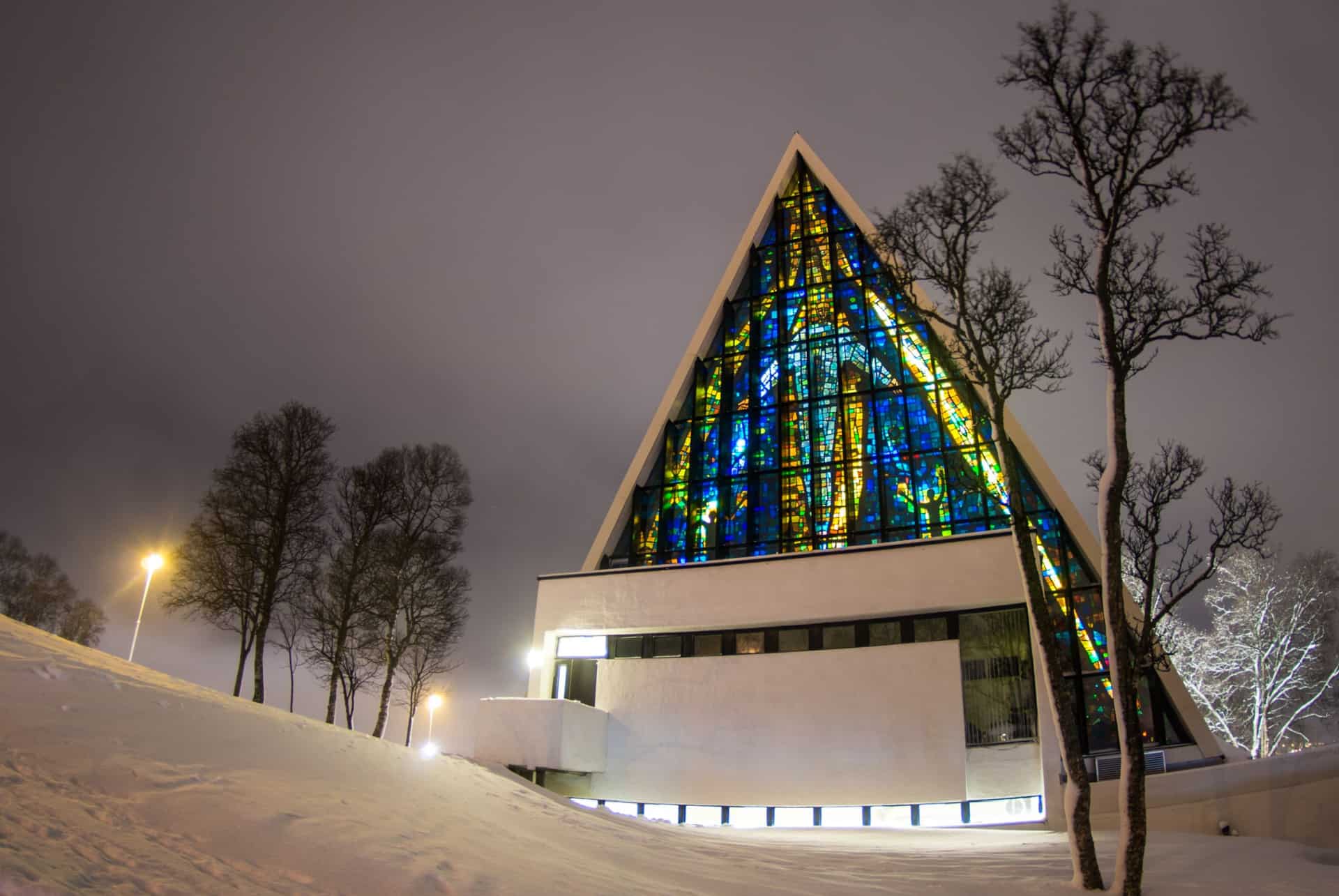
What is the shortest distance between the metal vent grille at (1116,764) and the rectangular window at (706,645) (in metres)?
7.96

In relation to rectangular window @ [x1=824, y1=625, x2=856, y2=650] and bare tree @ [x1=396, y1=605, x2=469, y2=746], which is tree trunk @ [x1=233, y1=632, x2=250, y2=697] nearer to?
bare tree @ [x1=396, y1=605, x2=469, y2=746]

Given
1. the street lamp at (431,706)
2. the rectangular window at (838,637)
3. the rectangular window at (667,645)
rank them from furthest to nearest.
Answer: the street lamp at (431,706)
the rectangular window at (667,645)
the rectangular window at (838,637)

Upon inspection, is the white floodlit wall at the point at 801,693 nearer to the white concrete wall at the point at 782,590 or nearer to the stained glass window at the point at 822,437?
the white concrete wall at the point at 782,590

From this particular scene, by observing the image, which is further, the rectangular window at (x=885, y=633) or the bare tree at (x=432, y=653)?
the bare tree at (x=432, y=653)

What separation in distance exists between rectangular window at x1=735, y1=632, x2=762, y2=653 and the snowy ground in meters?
9.52

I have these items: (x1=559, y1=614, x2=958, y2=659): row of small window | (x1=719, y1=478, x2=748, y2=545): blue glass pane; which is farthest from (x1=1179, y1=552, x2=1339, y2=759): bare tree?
(x1=719, y1=478, x2=748, y2=545): blue glass pane

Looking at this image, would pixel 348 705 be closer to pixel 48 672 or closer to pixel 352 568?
pixel 352 568

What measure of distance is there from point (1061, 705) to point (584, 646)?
14838mm

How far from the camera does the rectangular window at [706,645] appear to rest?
19.3 m

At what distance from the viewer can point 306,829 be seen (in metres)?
4.74

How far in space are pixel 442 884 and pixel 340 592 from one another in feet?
63.9

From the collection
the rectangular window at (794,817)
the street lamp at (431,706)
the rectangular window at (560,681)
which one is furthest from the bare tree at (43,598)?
the rectangular window at (794,817)

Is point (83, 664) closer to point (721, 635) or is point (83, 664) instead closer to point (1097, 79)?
point (1097, 79)

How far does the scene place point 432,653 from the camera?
26.3 meters
